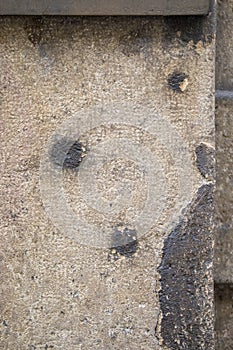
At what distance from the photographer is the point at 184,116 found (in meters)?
1.27

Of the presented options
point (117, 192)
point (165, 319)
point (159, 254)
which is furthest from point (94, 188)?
point (165, 319)

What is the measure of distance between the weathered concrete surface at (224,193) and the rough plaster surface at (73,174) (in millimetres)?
166

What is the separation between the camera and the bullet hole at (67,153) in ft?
4.19

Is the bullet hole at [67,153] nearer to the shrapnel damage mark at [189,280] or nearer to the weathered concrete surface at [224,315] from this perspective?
the shrapnel damage mark at [189,280]

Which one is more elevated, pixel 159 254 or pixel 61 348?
pixel 159 254

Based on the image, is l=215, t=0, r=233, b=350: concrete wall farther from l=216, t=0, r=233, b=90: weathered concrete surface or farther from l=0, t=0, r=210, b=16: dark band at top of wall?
l=0, t=0, r=210, b=16: dark band at top of wall

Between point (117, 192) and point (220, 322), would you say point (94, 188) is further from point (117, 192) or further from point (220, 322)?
point (220, 322)

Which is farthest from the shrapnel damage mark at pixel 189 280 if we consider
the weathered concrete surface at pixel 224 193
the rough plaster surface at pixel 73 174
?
the weathered concrete surface at pixel 224 193

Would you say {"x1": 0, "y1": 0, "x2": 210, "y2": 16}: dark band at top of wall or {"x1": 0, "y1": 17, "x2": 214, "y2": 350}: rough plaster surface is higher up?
{"x1": 0, "y1": 0, "x2": 210, "y2": 16}: dark band at top of wall

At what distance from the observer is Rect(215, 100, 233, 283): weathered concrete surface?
4.71 ft

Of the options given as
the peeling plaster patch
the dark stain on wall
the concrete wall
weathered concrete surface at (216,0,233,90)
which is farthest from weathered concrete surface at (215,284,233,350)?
the dark stain on wall

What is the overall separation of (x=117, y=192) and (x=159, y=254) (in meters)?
0.15

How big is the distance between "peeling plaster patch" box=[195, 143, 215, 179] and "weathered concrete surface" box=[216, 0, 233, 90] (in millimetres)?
234

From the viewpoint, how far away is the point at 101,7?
121cm
